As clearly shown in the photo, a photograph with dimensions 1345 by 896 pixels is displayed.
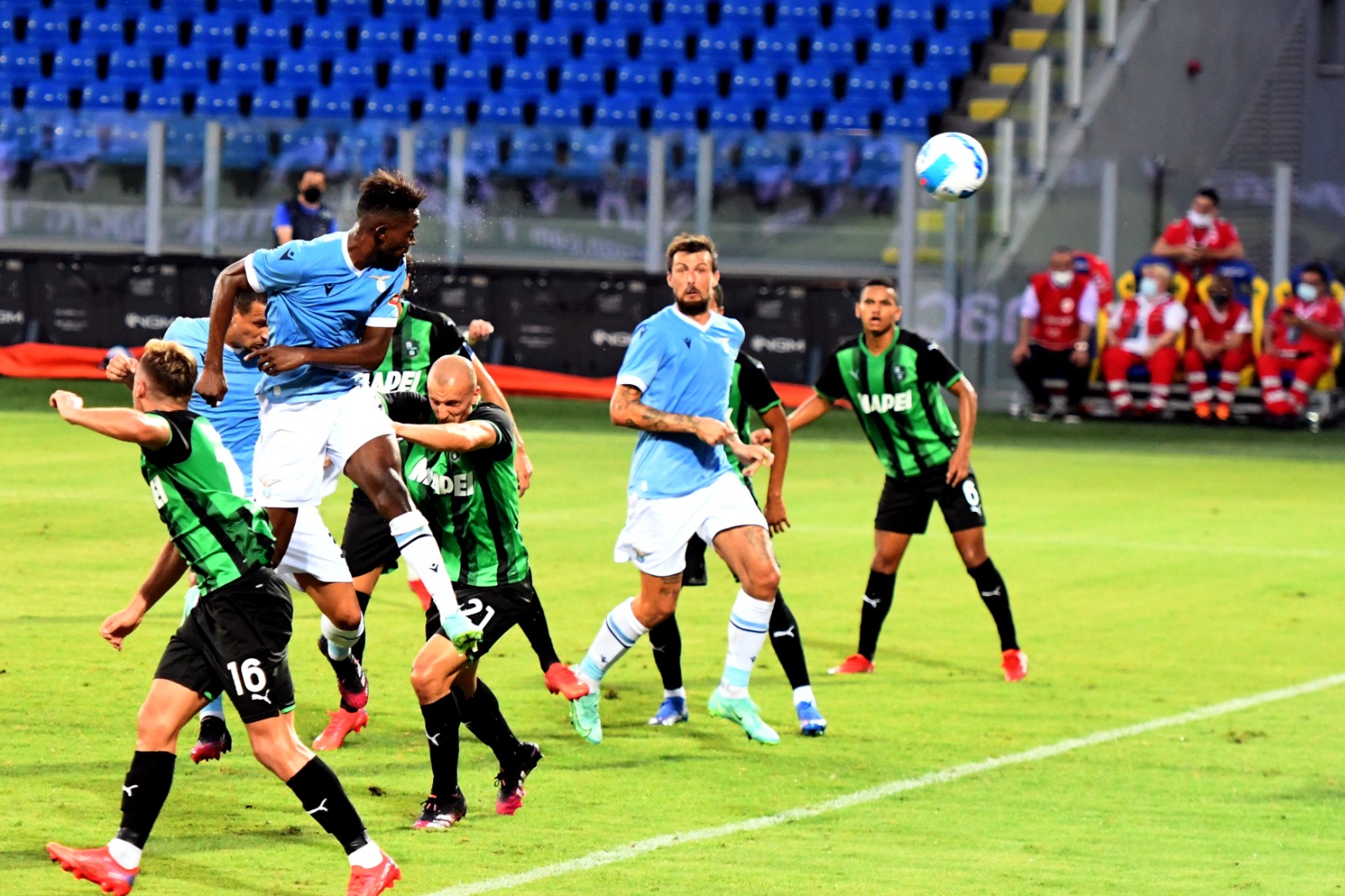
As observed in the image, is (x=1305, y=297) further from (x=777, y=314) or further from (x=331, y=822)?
(x=331, y=822)

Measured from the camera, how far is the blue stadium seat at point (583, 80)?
28.0 metres

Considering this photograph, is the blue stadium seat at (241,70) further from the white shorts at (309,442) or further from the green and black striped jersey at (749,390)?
the white shorts at (309,442)

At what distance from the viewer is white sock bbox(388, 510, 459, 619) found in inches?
259

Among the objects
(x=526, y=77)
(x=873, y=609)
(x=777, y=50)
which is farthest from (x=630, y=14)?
(x=873, y=609)

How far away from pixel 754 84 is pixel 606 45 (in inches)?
91.5

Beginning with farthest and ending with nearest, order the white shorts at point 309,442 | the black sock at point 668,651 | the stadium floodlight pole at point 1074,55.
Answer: the stadium floodlight pole at point 1074,55
the black sock at point 668,651
the white shorts at point 309,442

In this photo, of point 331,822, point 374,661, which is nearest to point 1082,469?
point 374,661

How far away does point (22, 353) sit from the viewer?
75.6 feet

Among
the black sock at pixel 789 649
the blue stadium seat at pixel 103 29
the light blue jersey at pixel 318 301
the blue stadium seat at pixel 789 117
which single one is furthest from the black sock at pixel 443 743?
the blue stadium seat at pixel 103 29

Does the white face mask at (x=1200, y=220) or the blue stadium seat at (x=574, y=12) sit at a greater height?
the blue stadium seat at (x=574, y=12)

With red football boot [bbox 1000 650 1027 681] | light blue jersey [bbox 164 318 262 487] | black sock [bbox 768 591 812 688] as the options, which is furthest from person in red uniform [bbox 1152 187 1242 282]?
light blue jersey [bbox 164 318 262 487]

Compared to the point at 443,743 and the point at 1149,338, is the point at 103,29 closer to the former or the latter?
the point at 1149,338

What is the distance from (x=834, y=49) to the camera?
90.3 ft

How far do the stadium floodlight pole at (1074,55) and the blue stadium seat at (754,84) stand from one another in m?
3.98
